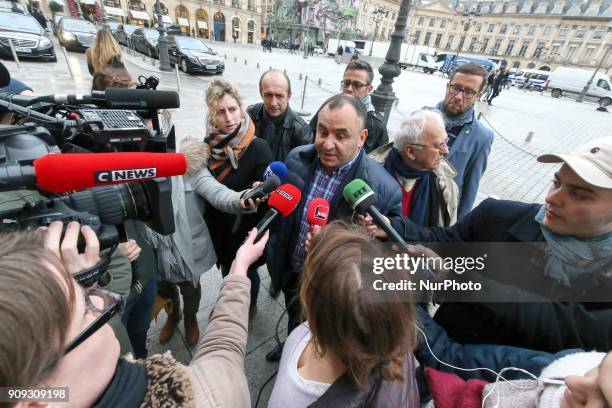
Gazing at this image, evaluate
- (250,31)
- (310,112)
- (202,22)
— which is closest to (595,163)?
(310,112)

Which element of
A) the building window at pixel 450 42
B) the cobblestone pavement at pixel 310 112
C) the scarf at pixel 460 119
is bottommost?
the cobblestone pavement at pixel 310 112

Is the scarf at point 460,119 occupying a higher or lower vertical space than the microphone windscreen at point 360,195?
higher

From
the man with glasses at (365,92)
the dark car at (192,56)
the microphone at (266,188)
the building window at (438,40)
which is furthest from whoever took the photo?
the building window at (438,40)

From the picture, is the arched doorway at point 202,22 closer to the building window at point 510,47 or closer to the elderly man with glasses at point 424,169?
the elderly man with glasses at point 424,169

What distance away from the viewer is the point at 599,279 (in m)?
1.08

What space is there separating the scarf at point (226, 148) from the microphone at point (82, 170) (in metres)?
1.09

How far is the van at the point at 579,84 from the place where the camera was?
71.1 feet

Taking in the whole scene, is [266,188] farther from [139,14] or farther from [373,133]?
[139,14]

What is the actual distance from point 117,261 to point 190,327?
4.19 feet

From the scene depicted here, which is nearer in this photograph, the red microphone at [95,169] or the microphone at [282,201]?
the red microphone at [95,169]

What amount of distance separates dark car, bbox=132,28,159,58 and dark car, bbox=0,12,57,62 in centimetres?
474

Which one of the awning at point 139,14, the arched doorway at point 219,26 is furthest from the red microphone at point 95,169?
the arched doorway at point 219,26

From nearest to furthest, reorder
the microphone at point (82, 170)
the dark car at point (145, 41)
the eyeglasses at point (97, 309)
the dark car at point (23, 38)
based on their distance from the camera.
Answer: the eyeglasses at point (97, 309)
the microphone at point (82, 170)
the dark car at point (23, 38)
the dark car at point (145, 41)

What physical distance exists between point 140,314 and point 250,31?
52208 millimetres
